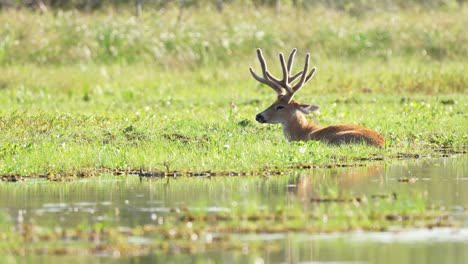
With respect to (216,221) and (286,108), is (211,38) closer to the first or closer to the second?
(286,108)

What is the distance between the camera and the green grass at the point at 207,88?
53.6ft

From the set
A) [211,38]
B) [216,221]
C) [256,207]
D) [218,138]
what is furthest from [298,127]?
[211,38]

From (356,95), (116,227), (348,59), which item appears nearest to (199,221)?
(116,227)

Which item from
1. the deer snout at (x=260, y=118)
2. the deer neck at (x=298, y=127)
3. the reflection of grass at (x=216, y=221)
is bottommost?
the reflection of grass at (x=216, y=221)

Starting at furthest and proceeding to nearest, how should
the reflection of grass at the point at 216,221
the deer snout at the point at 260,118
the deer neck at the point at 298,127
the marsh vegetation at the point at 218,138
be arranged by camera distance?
the deer snout at the point at 260,118 → the deer neck at the point at 298,127 → the marsh vegetation at the point at 218,138 → the reflection of grass at the point at 216,221

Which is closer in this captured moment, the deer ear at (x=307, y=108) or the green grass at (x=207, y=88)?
the green grass at (x=207, y=88)

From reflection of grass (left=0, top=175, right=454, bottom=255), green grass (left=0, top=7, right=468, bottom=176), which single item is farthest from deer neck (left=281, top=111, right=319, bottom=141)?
reflection of grass (left=0, top=175, right=454, bottom=255)

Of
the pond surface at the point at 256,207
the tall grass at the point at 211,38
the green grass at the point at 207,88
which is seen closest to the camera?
the pond surface at the point at 256,207

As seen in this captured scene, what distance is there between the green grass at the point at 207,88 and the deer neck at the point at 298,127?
0.21m

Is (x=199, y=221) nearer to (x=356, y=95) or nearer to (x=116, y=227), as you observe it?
(x=116, y=227)

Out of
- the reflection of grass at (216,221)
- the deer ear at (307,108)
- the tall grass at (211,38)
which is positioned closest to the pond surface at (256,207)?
the reflection of grass at (216,221)

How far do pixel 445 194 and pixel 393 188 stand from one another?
0.67 meters

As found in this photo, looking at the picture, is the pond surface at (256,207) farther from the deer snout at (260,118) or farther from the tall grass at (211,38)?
the tall grass at (211,38)

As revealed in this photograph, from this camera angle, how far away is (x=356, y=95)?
86.6 ft
